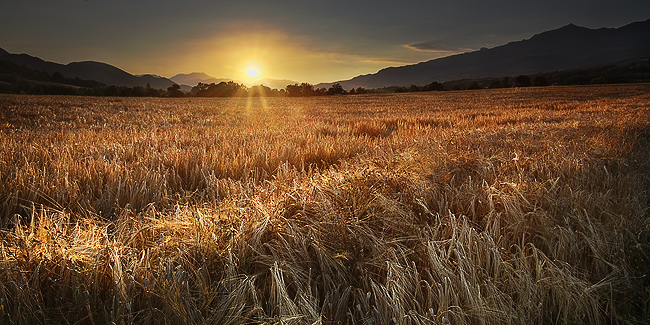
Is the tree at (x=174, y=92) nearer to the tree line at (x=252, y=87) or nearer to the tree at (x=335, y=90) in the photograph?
the tree line at (x=252, y=87)

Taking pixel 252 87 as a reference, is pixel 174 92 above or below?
below

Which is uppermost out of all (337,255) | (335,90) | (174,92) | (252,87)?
(252,87)

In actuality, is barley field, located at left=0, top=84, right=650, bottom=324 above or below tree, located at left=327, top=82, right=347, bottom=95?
below

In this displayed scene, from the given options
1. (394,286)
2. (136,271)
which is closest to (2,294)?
(136,271)

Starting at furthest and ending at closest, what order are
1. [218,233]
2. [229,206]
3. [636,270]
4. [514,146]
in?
1. [514,146]
2. [229,206]
3. [218,233]
4. [636,270]

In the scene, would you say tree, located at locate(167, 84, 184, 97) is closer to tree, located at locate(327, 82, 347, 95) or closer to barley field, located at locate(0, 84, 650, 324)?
tree, located at locate(327, 82, 347, 95)

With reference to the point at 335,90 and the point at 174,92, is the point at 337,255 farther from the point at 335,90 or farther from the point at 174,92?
the point at 174,92

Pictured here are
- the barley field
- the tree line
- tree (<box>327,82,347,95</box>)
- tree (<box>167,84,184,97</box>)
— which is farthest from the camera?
tree (<box>327,82,347,95</box>)

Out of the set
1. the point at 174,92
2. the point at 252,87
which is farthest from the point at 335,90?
the point at 174,92

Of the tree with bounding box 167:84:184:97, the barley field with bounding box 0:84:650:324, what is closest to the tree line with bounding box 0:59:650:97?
the tree with bounding box 167:84:184:97

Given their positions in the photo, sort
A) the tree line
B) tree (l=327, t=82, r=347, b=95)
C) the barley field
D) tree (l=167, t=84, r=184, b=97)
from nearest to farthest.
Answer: the barley field < the tree line < tree (l=167, t=84, r=184, b=97) < tree (l=327, t=82, r=347, b=95)

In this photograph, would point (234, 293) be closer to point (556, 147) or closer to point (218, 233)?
point (218, 233)

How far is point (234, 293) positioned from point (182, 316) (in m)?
0.19

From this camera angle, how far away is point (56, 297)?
4.05ft
